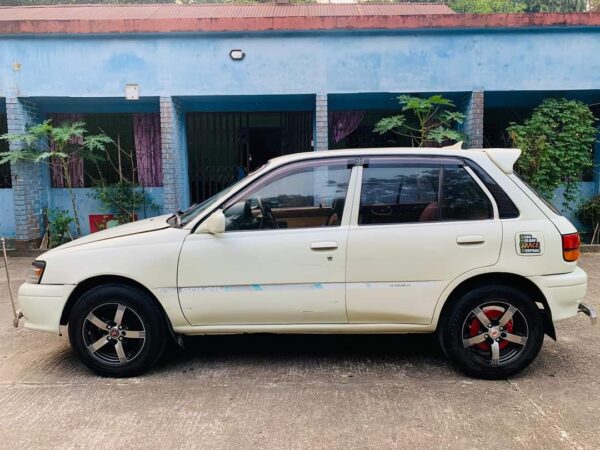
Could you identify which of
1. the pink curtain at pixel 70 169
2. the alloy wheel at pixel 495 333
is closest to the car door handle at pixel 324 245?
the alloy wheel at pixel 495 333

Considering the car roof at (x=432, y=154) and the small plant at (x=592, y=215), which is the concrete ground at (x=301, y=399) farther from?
the small plant at (x=592, y=215)

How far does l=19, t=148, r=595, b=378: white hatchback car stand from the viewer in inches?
142

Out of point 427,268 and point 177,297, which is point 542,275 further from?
point 177,297

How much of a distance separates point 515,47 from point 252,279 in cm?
707

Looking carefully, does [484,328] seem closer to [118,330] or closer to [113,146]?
[118,330]

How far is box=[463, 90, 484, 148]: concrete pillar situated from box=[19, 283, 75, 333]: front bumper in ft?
23.3

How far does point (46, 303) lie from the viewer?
12.2 feet

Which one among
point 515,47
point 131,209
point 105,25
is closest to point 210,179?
point 131,209

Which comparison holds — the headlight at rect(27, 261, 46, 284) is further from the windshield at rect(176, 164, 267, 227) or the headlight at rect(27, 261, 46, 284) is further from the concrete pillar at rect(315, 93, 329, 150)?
the concrete pillar at rect(315, 93, 329, 150)

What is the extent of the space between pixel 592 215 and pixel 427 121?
3.63m

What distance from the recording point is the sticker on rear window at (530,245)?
359cm

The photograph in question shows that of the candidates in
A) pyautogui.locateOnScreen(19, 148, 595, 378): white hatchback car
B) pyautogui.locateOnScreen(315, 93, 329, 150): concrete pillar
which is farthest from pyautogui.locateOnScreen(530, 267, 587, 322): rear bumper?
pyautogui.locateOnScreen(315, 93, 329, 150): concrete pillar

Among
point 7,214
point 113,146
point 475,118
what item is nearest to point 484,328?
point 475,118

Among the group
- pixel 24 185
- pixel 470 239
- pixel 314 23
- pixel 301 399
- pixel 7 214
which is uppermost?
pixel 314 23
